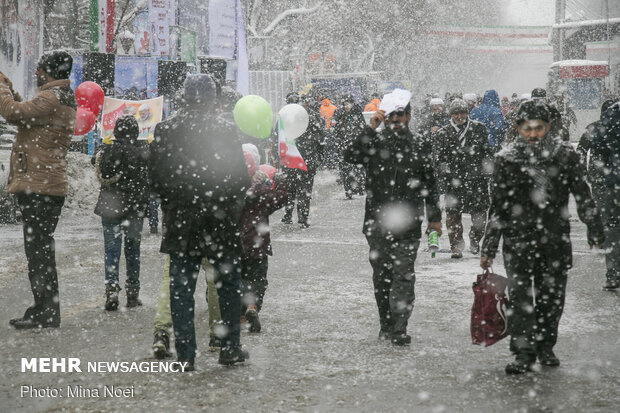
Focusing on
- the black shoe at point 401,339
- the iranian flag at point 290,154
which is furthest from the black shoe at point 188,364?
the iranian flag at point 290,154

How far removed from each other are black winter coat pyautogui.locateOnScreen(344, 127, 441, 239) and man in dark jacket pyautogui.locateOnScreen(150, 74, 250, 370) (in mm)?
1395

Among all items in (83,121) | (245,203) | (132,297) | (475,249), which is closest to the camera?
(245,203)

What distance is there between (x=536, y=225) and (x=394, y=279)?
131 cm

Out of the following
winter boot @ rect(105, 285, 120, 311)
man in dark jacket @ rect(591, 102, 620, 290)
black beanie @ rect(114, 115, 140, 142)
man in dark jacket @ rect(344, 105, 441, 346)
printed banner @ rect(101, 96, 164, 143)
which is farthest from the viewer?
printed banner @ rect(101, 96, 164, 143)

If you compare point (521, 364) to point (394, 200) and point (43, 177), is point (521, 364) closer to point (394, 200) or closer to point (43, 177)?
point (394, 200)

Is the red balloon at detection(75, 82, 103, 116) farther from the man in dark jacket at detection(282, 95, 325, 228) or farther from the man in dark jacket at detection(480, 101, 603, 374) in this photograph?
the man in dark jacket at detection(480, 101, 603, 374)

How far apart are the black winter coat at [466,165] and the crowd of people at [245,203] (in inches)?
74.3

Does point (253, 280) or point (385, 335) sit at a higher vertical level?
point (253, 280)

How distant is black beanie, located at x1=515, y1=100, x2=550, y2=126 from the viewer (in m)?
5.73

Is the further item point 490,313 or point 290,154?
point 290,154

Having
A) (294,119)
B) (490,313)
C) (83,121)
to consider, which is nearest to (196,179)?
(490,313)

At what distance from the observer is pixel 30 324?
22.5 ft

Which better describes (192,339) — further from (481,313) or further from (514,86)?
(514,86)

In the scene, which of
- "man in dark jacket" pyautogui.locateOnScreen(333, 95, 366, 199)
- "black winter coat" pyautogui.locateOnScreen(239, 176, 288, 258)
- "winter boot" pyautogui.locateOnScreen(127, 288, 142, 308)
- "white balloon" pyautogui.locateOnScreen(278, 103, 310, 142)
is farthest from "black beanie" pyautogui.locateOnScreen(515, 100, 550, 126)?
"man in dark jacket" pyautogui.locateOnScreen(333, 95, 366, 199)
